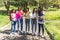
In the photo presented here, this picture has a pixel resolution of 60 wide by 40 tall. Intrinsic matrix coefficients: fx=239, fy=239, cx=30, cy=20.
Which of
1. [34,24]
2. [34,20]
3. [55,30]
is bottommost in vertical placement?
[55,30]

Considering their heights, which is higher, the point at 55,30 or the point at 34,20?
the point at 34,20

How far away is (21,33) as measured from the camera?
15000 mm

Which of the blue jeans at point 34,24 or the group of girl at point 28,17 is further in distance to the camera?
the blue jeans at point 34,24

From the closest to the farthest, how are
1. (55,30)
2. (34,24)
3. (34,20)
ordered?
(34,20) < (34,24) < (55,30)

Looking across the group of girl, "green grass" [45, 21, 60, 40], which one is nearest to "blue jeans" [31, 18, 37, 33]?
the group of girl

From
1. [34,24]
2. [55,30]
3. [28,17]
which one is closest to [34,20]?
[34,24]

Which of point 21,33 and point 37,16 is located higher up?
point 37,16

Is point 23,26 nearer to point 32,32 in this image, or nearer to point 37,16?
point 32,32

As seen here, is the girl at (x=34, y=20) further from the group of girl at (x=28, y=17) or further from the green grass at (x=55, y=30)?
the green grass at (x=55, y=30)

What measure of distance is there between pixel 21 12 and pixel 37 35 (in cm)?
170

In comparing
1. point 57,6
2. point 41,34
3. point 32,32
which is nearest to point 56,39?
point 41,34

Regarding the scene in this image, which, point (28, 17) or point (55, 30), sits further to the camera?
point (55, 30)

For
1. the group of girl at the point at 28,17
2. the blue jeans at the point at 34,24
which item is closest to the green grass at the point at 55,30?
the group of girl at the point at 28,17

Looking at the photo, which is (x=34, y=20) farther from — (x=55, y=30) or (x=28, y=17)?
(x=55, y=30)
